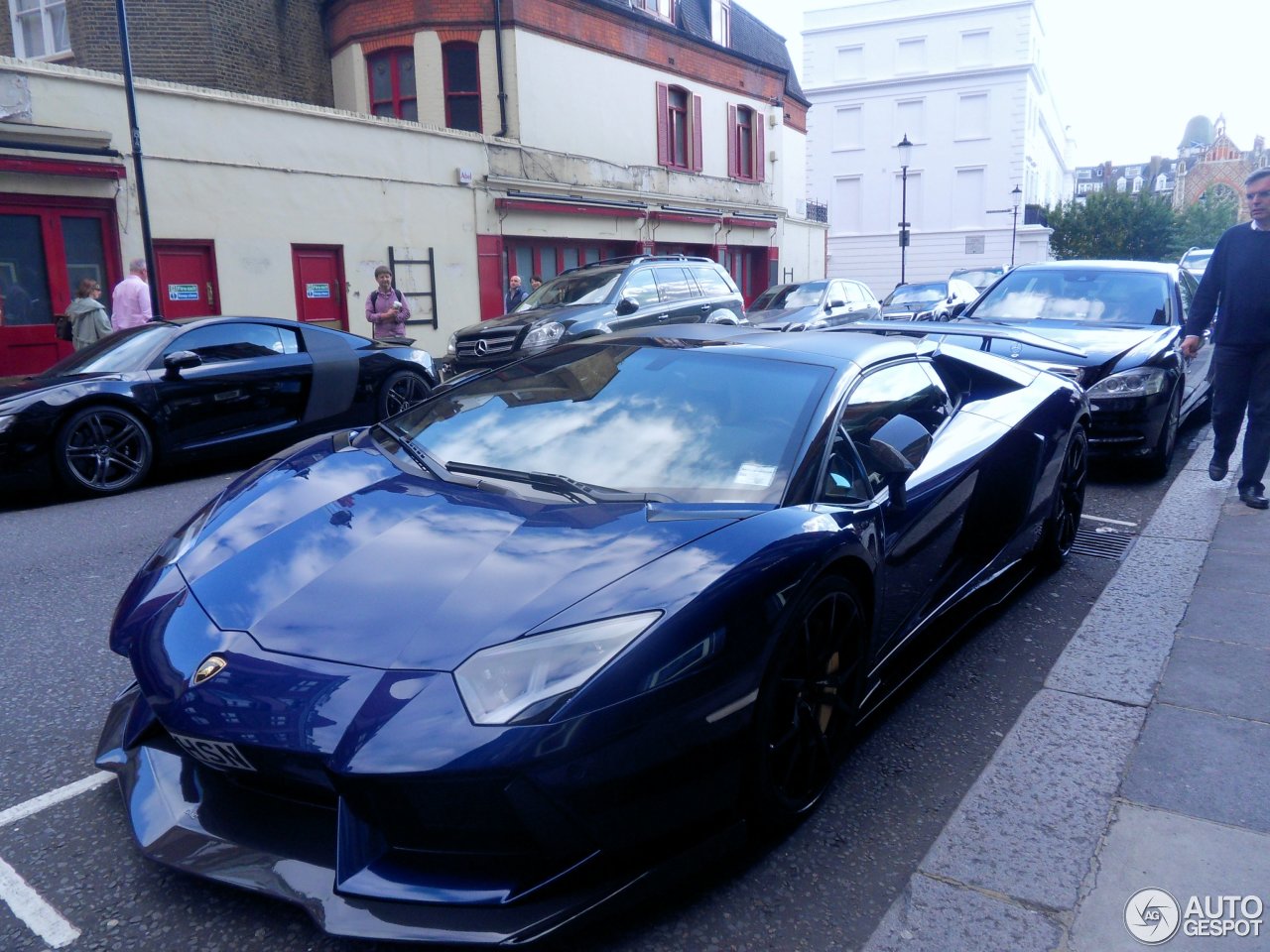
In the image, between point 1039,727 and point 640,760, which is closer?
point 640,760

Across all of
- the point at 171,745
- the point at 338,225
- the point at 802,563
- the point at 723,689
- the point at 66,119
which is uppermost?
the point at 66,119

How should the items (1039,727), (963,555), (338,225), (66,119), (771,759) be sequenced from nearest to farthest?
(771,759) < (1039,727) < (963,555) < (66,119) < (338,225)

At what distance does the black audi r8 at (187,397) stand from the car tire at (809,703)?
628cm

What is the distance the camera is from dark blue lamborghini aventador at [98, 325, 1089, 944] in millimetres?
1974

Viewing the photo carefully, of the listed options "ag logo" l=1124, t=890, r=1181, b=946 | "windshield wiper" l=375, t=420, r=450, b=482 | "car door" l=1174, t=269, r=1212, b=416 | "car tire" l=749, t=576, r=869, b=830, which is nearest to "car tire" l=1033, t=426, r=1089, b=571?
"car tire" l=749, t=576, r=869, b=830

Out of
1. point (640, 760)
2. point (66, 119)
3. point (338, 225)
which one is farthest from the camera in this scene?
point (338, 225)

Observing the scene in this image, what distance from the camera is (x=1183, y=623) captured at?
4.20 m

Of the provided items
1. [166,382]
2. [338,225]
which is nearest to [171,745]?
[166,382]

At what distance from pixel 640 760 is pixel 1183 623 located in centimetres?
313

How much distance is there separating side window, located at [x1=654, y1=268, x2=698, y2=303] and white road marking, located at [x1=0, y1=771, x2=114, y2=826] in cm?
1050

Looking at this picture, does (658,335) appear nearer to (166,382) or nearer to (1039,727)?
(1039,727)

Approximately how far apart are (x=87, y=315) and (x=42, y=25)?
1161 cm

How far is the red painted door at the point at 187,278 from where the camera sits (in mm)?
14688

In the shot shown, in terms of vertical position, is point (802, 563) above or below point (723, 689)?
above
